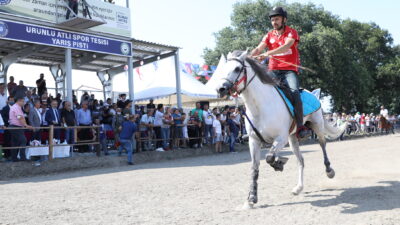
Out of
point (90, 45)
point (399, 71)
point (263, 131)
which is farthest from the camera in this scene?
point (399, 71)

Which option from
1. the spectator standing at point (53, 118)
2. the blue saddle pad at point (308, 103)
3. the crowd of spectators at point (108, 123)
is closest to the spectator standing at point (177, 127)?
the crowd of spectators at point (108, 123)

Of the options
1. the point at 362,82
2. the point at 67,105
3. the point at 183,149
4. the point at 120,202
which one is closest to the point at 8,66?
the point at 67,105

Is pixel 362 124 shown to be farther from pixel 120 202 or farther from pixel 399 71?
pixel 120 202

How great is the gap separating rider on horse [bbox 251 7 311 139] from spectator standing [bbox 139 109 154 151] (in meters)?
9.87

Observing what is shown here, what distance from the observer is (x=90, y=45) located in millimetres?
17516

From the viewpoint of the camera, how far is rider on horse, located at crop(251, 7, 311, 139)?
6.66 meters

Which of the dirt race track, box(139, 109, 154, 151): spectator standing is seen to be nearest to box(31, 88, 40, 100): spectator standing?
box(139, 109, 154, 151): spectator standing

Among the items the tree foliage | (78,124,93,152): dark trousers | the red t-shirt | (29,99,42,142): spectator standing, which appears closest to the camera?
the red t-shirt

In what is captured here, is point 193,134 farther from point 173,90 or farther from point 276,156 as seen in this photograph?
point 276,156

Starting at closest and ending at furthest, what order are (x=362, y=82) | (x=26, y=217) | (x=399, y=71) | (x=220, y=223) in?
(x=220, y=223)
(x=26, y=217)
(x=362, y=82)
(x=399, y=71)

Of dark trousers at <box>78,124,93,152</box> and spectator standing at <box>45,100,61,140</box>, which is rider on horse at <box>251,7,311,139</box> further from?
dark trousers at <box>78,124,93,152</box>

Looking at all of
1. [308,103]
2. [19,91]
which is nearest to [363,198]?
[308,103]

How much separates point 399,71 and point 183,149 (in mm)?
46081

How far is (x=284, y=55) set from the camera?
7.21 m
